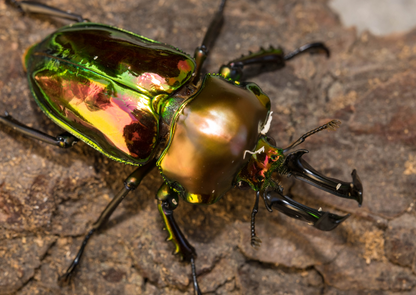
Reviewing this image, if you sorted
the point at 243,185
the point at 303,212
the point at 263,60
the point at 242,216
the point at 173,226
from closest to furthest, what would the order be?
the point at 303,212 < the point at 243,185 < the point at 173,226 < the point at 242,216 < the point at 263,60

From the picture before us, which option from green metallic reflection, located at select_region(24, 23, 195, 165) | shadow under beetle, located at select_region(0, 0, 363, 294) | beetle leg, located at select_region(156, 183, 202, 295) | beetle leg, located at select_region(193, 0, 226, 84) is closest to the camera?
shadow under beetle, located at select_region(0, 0, 363, 294)

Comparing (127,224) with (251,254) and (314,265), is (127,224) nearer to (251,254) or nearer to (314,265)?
(251,254)

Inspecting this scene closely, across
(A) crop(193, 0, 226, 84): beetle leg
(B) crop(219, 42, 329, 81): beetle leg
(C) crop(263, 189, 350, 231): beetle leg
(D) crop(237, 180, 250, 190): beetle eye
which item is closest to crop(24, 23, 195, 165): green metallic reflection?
(A) crop(193, 0, 226, 84): beetle leg

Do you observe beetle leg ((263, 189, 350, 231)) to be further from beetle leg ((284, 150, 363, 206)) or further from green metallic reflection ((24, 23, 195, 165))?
green metallic reflection ((24, 23, 195, 165))

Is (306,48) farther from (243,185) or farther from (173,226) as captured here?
(173,226)

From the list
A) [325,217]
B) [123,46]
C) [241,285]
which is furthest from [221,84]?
[241,285]

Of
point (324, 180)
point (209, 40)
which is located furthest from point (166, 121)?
point (324, 180)
